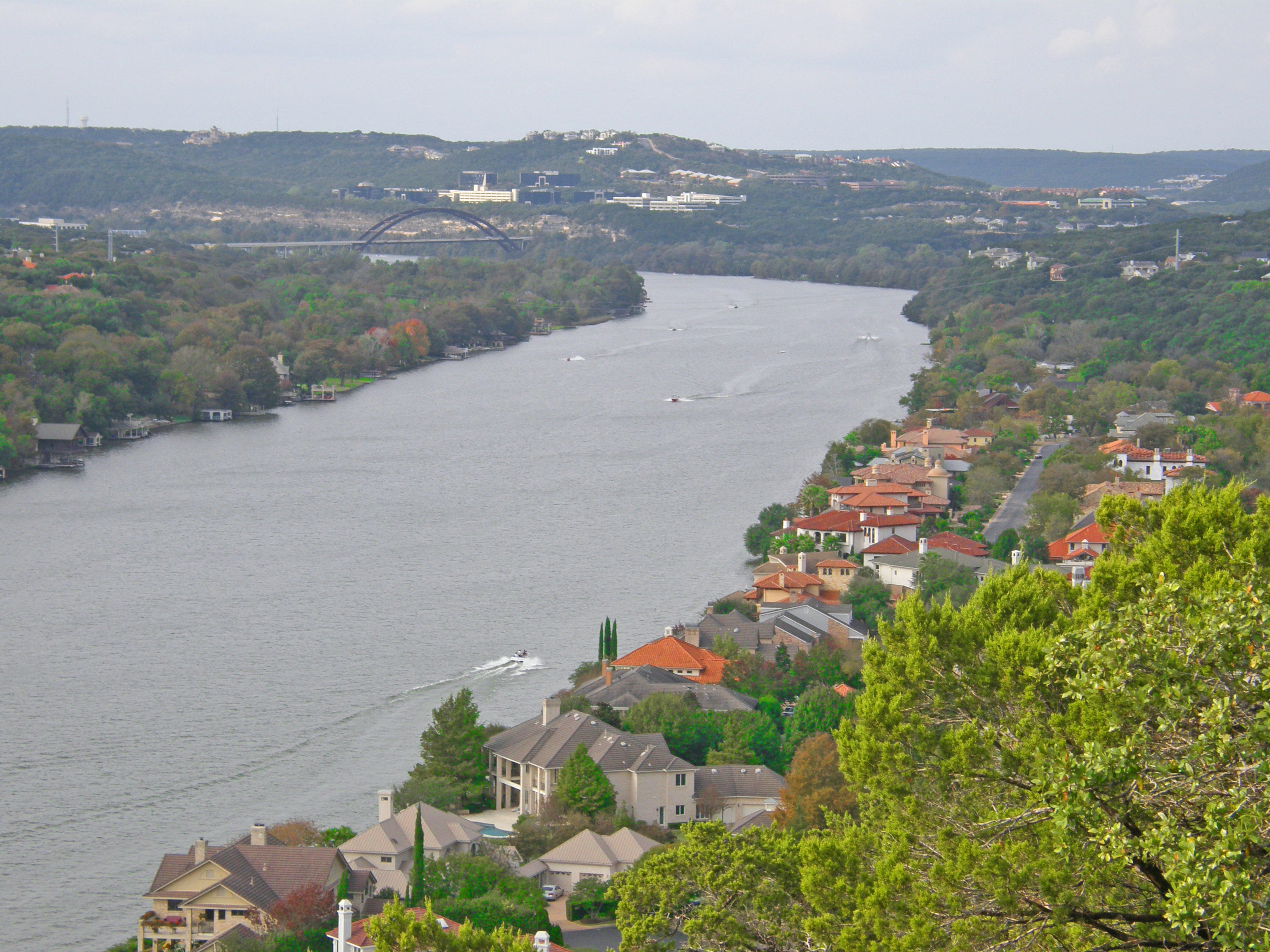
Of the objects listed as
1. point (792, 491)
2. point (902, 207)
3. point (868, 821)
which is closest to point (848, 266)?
point (902, 207)

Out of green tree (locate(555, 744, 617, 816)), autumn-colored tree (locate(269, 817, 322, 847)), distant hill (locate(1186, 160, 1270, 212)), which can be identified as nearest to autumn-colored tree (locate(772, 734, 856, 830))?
green tree (locate(555, 744, 617, 816))

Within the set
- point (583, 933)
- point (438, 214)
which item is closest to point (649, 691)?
point (583, 933)

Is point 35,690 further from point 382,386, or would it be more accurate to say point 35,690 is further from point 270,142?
point 270,142

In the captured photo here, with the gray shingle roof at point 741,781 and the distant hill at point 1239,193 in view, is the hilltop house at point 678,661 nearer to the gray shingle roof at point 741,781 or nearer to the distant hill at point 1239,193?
the gray shingle roof at point 741,781

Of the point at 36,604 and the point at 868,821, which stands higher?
the point at 868,821

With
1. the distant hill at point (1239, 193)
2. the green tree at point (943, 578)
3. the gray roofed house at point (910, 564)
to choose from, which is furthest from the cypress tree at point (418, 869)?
the distant hill at point (1239, 193)

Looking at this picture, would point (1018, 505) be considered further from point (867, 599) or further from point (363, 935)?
point (363, 935)
